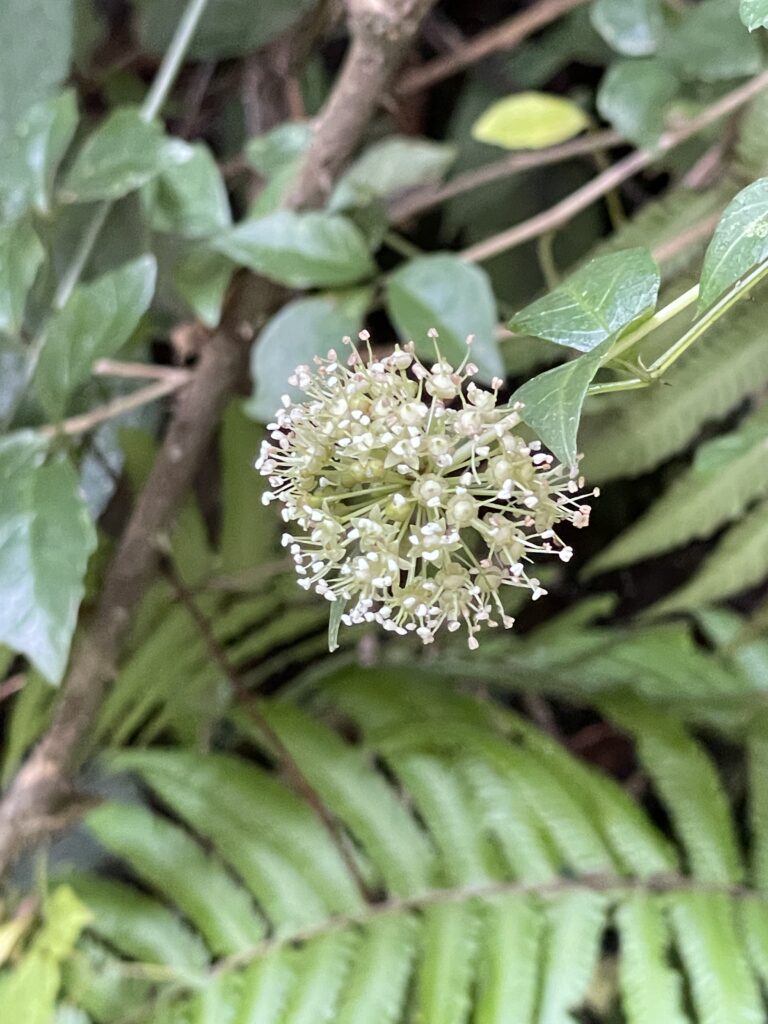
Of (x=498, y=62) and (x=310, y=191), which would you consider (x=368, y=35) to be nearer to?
(x=310, y=191)

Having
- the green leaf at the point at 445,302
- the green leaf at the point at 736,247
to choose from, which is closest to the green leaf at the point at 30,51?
the green leaf at the point at 445,302

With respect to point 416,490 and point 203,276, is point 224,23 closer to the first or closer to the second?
point 203,276

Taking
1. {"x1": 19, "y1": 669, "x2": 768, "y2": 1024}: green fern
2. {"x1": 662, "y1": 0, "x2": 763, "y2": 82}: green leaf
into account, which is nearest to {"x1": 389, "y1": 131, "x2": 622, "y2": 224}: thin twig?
{"x1": 662, "y1": 0, "x2": 763, "y2": 82}: green leaf

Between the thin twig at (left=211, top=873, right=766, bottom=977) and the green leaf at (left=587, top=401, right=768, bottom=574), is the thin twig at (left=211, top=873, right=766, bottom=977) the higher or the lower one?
the lower one

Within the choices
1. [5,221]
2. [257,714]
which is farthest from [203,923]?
[5,221]

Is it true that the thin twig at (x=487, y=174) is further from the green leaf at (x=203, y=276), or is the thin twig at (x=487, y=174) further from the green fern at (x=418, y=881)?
the green fern at (x=418, y=881)

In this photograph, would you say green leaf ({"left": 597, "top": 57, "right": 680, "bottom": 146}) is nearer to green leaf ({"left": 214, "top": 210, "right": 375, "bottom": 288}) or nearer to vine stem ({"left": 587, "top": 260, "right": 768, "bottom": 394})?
green leaf ({"left": 214, "top": 210, "right": 375, "bottom": 288})

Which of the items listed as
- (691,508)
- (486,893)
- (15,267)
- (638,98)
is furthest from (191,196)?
(486,893)
